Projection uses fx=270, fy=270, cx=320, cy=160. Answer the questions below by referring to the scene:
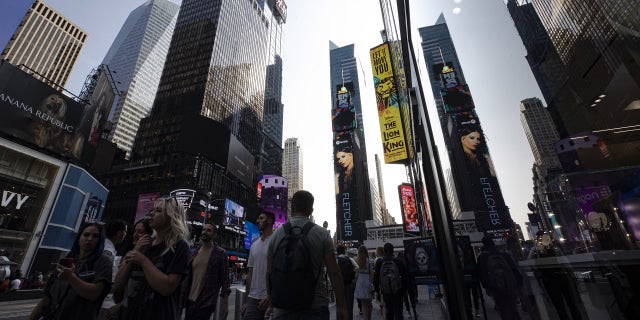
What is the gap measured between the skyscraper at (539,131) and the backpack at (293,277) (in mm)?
1887

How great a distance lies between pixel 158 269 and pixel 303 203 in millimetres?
1351

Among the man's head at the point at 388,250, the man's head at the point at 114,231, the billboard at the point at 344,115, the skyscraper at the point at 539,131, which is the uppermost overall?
the billboard at the point at 344,115

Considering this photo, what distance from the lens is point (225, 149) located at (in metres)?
37.0

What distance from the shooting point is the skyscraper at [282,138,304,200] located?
501ft

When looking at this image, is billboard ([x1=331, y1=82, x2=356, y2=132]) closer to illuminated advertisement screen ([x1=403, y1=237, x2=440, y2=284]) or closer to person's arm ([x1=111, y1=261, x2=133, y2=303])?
illuminated advertisement screen ([x1=403, y1=237, x2=440, y2=284])

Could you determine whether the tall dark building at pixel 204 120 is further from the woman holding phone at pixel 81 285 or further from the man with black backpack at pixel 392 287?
the woman holding phone at pixel 81 285

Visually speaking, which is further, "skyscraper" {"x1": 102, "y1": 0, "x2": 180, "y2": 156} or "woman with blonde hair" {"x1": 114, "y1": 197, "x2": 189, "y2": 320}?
"skyscraper" {"x1": 102, "y1": 0, "x2": 180, "y2": 156}

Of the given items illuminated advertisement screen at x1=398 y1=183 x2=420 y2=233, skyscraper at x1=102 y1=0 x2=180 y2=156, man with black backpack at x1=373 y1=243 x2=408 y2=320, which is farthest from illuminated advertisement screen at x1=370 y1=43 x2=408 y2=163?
skyscraper at x1=102 y1=0 x2=180 y2=156

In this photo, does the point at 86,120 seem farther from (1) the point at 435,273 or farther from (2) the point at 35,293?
(1) the point at 435,273

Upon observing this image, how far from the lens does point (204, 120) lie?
3584 centimetres

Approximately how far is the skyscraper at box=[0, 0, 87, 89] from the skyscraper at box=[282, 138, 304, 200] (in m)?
97.9

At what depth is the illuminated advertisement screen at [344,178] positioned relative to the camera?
68312 mm

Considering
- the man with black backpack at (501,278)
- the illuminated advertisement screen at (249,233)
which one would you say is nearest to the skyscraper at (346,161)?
the illuminated advertisement screen at (249,233)

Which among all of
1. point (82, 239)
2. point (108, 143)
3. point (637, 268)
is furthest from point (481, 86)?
point (108, 143)
